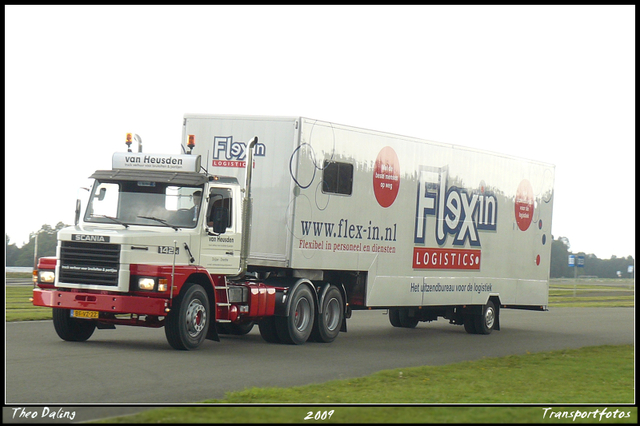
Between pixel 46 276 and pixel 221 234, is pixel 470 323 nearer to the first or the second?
pixel 221 234

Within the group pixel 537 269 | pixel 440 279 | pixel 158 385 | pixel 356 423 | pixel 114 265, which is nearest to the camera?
pixel 356 423

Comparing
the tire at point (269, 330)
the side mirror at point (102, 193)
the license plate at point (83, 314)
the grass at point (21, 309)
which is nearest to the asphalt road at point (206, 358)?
the tire at point (269, 330)

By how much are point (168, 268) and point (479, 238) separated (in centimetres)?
972

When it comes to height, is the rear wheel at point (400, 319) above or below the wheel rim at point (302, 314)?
below

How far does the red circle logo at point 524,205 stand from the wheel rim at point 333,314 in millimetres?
7138

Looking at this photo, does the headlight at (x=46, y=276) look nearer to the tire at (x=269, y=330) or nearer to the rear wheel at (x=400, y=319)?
the tire at (x=269, y=330)

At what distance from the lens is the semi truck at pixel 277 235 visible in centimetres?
1541

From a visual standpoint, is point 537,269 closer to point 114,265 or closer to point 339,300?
point 339,300

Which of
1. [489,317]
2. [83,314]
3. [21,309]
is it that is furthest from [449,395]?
[21,309]

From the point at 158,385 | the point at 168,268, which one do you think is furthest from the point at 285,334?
the point at 158,385

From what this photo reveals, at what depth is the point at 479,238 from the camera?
2284 centimetres

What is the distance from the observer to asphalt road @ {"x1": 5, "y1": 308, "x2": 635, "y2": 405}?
36.7ft

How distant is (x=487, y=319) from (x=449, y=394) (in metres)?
12.4

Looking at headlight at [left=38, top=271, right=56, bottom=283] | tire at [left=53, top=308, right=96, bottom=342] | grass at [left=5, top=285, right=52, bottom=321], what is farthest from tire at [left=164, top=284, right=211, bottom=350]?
grass at [left=5, top=285, right=52, bottom=321]
